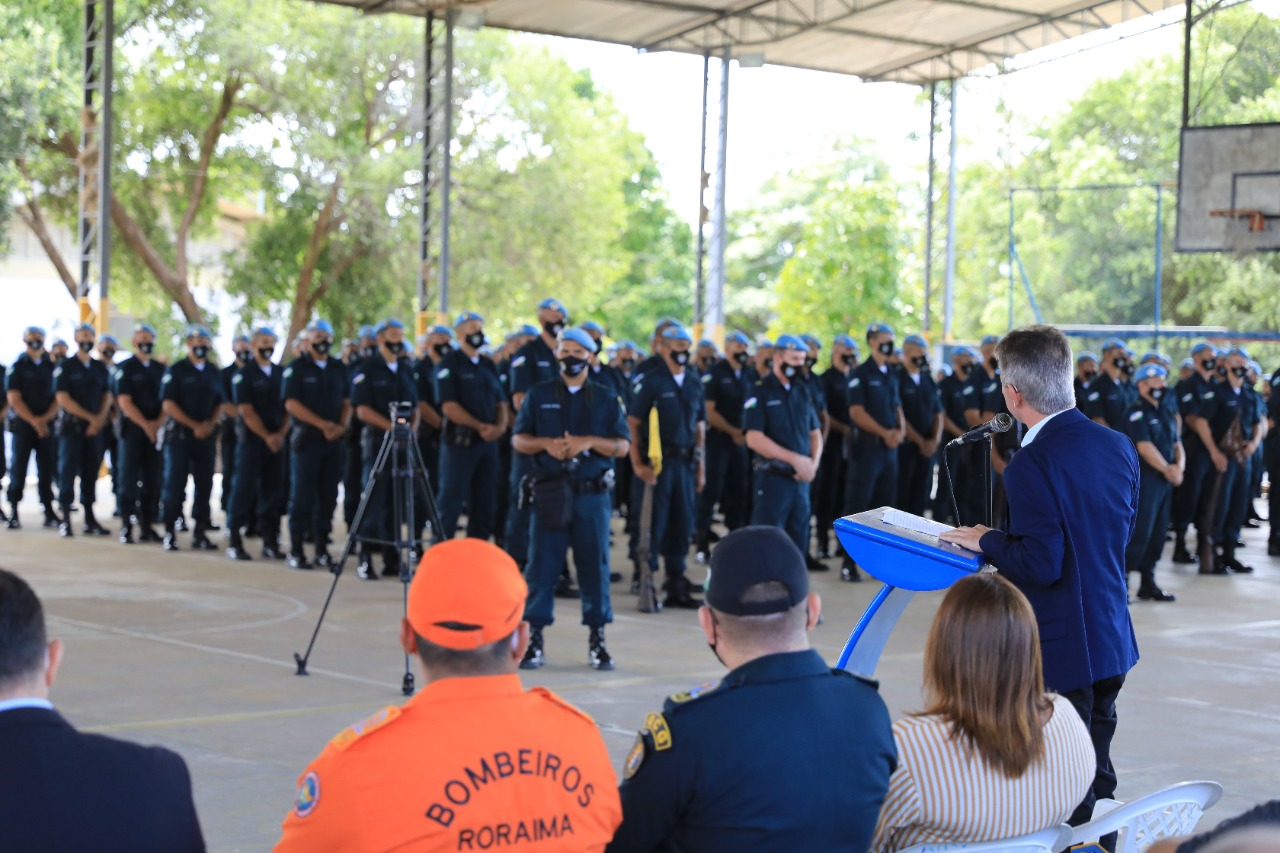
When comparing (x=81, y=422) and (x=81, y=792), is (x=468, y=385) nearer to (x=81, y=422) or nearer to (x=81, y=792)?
(x=81, y=422)

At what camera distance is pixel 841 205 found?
4238 centimetres

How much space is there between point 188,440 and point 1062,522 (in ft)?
35.0

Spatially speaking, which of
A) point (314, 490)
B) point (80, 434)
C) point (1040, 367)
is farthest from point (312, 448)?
point (1040, 367)

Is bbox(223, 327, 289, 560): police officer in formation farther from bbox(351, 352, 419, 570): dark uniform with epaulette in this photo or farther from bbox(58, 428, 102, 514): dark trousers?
bbox(58, 428, 102, 514): dark trousers

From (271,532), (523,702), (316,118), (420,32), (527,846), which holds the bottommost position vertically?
(271,532)

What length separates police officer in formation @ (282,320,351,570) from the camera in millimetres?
12219

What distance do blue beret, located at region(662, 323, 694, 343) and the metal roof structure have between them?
1203cm

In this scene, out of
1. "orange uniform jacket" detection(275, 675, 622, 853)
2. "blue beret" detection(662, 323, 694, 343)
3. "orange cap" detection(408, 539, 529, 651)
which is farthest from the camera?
"blue beret" detection(662, 323, 694, 343)

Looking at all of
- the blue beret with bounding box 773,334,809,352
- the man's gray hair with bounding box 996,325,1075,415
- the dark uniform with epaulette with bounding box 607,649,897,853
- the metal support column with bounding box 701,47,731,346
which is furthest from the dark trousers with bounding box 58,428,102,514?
the dark uniform with epaulette with bounding box 607,649,897,853

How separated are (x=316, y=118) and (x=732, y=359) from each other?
20586 mm

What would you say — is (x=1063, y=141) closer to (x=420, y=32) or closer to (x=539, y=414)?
(x=420, y=32)

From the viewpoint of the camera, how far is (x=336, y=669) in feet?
26.1

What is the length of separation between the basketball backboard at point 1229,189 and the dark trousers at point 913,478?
12.2ft

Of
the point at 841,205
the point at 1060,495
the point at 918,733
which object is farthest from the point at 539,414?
the point at 841,205
